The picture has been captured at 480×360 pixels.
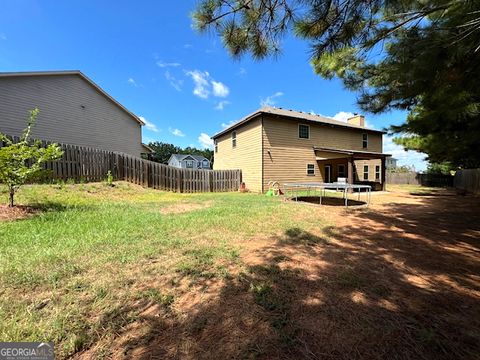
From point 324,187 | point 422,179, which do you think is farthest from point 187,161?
point 324,187

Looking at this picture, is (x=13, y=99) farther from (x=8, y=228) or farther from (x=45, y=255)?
(x=45, y=255)

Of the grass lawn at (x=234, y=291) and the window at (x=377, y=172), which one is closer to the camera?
the grass lawn at (x=234, y=291)

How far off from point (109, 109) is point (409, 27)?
19.4 metres

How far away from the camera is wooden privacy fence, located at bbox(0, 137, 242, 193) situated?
1079 centimetres

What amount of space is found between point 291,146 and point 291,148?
0.44 feet

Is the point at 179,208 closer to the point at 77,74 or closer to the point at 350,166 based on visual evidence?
the point at 350,166

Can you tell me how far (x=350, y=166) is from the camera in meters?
15.0

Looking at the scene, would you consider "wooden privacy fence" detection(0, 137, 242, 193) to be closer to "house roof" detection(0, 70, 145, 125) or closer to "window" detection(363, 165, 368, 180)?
"house roof" detection(0, 70, 145, 125)

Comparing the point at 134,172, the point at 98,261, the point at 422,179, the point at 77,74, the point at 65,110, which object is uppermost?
the point at 77,74

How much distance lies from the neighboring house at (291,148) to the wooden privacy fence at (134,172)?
2.12 m

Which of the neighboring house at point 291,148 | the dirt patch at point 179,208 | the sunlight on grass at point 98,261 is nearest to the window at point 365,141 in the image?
the neighboring house at point 291,148

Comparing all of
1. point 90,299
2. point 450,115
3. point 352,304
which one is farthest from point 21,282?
point 450,115

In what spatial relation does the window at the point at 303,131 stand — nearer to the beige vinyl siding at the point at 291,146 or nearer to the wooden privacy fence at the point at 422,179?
the beige vinyl siding at the point at 291,146

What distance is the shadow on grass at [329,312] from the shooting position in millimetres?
1906
